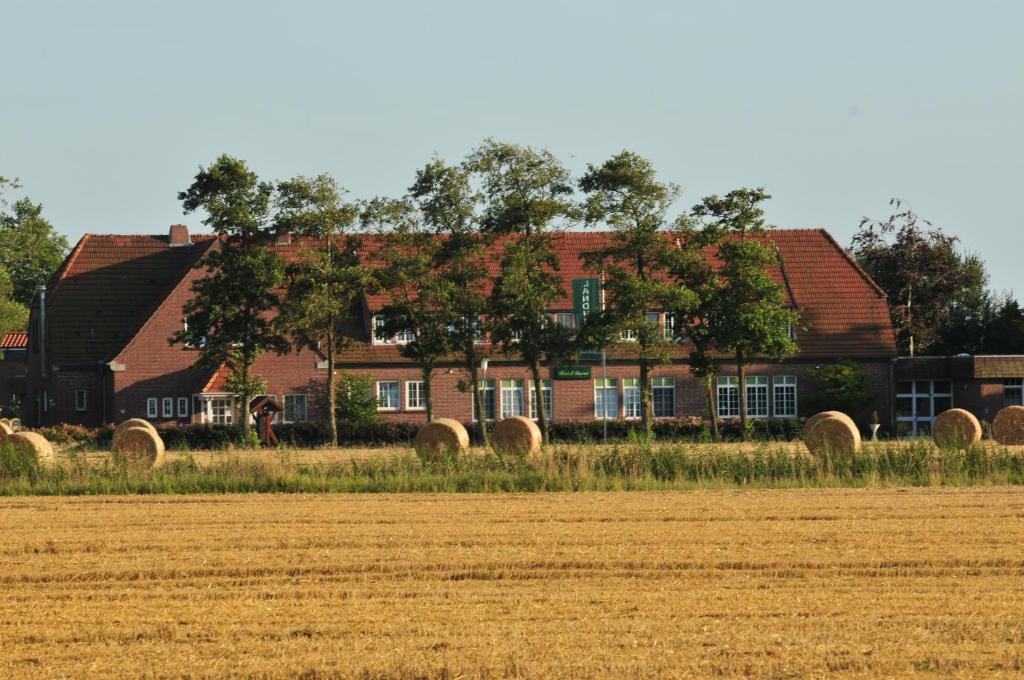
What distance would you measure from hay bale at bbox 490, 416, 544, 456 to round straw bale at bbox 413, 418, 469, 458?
946 mm

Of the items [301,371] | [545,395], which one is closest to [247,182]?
[301,371]

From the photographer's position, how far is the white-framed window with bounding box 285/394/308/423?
55969 millimetres

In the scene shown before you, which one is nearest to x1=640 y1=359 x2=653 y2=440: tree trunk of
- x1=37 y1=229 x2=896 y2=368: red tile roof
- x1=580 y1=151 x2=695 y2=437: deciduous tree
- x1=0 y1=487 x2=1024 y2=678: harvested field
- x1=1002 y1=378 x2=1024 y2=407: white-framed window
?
x1=580 y1=151 x2=695 y2=437: deciduous tree

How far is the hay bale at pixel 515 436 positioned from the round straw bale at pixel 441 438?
946 millimetres

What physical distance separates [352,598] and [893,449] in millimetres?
16911

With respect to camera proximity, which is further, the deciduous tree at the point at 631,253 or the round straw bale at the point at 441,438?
the deciduous tree at the point at 631,253

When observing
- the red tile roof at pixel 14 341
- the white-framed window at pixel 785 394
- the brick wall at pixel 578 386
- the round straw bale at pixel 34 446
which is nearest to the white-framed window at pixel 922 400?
the brick wall at pixel 578 386

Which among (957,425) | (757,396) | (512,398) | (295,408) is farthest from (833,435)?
(295,408)

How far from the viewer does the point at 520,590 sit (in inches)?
598

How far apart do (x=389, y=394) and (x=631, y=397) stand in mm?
8462

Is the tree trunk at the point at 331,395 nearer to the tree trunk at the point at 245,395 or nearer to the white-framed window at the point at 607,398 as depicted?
the tree trunk at the point at 245,395

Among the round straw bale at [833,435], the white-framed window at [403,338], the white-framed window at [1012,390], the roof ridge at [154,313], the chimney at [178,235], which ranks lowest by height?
the round straw bale at [833,435]

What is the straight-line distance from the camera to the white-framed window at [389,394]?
56688mm

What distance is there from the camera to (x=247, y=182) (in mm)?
48656
